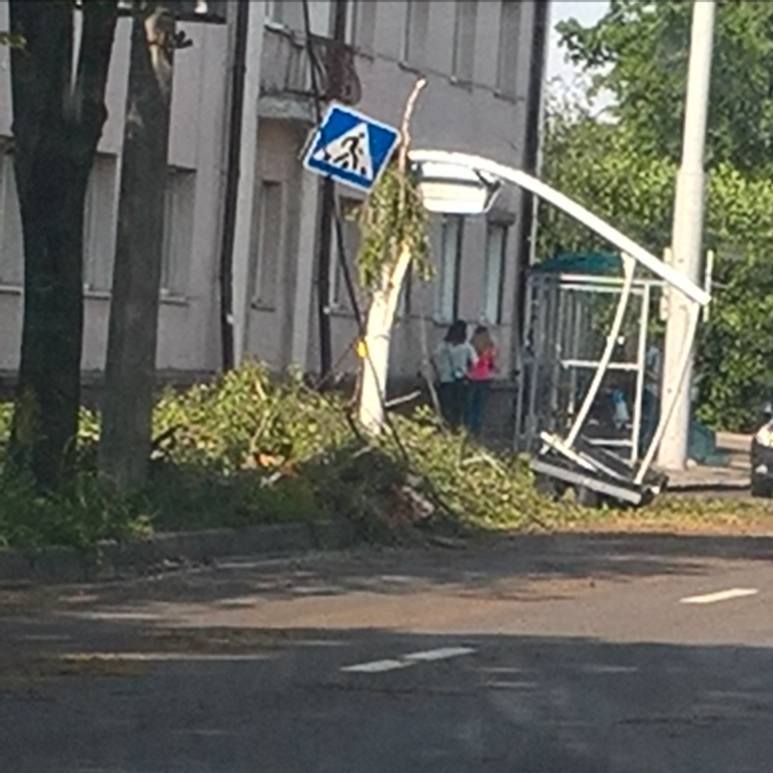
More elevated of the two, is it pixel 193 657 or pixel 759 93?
pixel 759 93

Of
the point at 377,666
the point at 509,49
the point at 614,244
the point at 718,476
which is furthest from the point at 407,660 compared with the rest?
the point at 509,49

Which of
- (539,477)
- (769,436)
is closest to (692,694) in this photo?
(539,477)

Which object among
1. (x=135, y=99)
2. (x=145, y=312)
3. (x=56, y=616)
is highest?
(x=135, y=99)

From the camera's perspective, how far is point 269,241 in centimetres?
3566

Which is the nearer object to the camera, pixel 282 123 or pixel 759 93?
pixel 282 123

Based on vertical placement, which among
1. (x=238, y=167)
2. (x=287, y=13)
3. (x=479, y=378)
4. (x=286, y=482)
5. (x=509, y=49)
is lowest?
(x=286, y=482)

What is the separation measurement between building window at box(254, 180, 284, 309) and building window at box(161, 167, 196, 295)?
247 cm

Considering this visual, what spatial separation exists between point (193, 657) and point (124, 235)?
6631mm

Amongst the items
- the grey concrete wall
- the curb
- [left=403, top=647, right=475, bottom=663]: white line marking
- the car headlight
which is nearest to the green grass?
the curb

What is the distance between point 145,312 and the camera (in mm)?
20922

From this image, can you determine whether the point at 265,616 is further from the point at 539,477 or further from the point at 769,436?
the point at 769,436

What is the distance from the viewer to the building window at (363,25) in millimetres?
36812

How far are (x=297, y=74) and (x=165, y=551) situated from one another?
618 inches

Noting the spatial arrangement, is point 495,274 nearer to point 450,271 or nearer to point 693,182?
point 450,271
